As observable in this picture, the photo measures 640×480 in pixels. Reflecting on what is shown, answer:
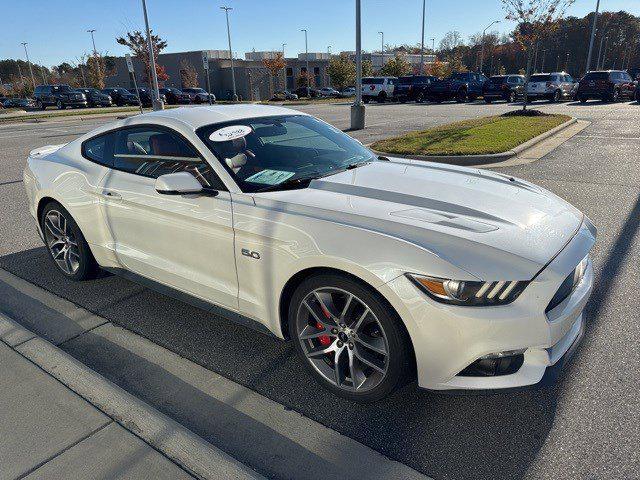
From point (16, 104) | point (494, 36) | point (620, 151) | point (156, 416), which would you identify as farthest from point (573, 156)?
point (494, 36)

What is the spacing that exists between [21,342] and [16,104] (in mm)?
53906

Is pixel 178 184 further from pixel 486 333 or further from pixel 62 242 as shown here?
pixel 62 242

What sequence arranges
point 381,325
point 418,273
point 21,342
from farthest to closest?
point 21,342
point 381,325
point 418,273

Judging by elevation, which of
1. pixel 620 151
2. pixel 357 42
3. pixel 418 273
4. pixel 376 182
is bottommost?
pixel 620 151

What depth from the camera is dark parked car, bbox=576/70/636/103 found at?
24953 millimetres

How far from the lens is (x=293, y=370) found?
9.63 ft

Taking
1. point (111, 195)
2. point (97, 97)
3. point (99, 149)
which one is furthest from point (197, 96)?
point (111, 195)

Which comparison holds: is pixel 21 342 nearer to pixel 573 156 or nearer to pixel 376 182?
pixel 376 182

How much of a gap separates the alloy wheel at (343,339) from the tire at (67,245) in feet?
7.93

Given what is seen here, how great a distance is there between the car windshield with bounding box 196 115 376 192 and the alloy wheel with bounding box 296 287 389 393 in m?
0.86

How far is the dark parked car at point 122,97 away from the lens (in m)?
40.5

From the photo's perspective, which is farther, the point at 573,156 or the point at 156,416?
the point at 573,156

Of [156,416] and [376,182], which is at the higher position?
[376,182]

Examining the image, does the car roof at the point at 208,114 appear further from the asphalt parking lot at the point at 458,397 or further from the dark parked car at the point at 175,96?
the dark parked car at the point at 175,96
